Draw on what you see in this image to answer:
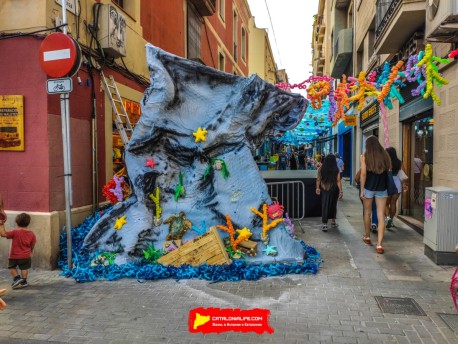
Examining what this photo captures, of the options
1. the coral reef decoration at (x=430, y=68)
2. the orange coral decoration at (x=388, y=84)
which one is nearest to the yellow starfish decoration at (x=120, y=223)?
the orange coral decoration at (x=388, y=84)

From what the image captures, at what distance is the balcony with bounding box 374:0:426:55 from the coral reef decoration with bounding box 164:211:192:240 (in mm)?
6062

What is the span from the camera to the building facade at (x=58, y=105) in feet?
18.5

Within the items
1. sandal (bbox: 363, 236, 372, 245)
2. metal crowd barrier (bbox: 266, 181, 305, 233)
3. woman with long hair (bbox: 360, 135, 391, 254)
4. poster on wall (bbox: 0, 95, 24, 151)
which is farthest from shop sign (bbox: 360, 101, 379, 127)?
poster on wall (bbox: 0, 95, 24, 151)

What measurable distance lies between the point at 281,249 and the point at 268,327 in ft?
6.50

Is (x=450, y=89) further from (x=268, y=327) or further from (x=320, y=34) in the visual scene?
(x=320, y=34)

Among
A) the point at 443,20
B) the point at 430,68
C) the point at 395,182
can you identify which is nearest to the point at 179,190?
the point at 430,68

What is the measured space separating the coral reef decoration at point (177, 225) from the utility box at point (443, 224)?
3523mm

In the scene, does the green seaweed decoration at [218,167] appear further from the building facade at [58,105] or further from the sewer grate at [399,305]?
the sewer grate at [399,305]

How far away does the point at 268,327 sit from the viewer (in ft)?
12.2

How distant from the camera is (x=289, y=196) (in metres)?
9.12

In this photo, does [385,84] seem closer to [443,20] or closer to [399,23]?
[443,20]

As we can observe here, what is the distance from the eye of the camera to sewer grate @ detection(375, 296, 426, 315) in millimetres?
4039

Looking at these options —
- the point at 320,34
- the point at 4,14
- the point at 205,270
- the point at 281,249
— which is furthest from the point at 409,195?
the point at 320,34

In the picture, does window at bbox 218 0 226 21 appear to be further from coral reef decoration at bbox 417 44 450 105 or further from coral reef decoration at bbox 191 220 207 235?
coral reef decoration at bbox 191 220 207 235
